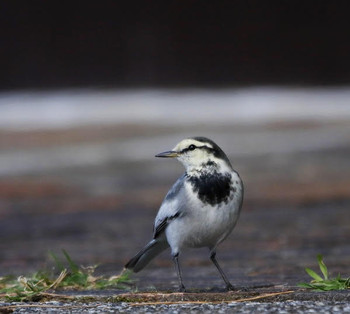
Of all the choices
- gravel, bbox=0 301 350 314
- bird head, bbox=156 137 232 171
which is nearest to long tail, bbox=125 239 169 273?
bird head, bbox=156 137 232 171

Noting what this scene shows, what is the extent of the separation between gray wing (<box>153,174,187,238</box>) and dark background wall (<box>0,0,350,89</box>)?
14.9 metres

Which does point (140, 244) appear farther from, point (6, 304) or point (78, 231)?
point (6, 304)

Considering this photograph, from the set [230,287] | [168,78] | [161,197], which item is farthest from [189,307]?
[168,78]

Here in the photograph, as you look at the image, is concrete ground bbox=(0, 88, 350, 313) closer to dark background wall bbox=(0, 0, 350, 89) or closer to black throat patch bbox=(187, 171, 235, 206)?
black throat patch bbox=(187, 171, 235, 206)

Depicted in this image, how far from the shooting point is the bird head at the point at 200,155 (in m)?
5.79

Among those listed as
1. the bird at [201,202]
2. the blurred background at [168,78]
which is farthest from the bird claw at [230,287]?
the blurred background at [168,78]

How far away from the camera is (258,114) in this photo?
2031cm

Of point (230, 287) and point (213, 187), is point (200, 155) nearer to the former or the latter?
point (213, 187)

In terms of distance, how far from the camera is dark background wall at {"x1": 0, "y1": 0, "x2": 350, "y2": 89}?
20625 mm

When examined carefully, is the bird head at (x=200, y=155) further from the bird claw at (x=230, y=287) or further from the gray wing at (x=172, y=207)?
the bird claw at (x=230, y=287)

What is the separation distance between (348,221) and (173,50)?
38.4 ft

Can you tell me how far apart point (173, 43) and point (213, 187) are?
50.4 feet

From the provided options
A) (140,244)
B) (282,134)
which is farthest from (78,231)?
(282,134)

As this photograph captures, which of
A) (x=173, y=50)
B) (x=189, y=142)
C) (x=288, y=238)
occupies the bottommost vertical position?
(x=288, y=238)
